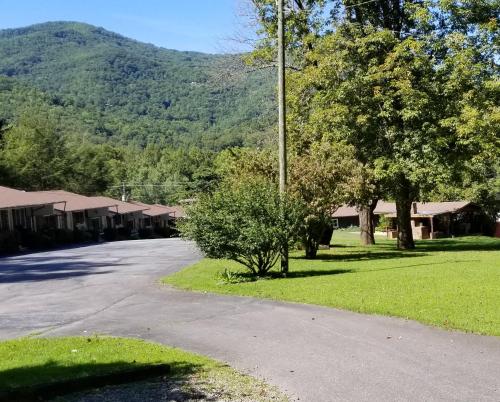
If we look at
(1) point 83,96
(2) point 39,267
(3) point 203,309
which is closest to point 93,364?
(3) point 203,309

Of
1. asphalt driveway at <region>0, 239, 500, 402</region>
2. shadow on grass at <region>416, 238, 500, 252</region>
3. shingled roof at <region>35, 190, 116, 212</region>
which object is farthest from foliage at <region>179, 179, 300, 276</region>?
shingled roof at <region>35, 190, 116, 212</region>

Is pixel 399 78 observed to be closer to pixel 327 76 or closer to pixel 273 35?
pixel 327 76

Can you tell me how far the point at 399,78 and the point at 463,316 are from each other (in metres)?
17.8

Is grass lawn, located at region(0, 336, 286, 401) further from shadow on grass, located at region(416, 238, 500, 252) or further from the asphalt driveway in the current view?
shadow on grass, located at region(416, 238, 500, 252)

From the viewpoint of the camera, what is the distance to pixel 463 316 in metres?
10.4

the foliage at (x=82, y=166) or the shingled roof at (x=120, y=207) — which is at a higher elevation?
the foliage at (x=82, y=166)

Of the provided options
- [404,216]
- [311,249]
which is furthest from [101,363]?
[404,216]

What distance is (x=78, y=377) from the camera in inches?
281

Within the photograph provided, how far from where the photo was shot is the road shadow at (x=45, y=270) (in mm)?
20797

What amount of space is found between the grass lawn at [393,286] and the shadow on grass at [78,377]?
465 centimetres

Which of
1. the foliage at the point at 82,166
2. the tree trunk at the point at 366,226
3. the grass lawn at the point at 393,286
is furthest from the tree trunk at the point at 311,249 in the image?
the foliage at the point at 82,166

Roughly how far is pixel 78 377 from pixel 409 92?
21.4 m

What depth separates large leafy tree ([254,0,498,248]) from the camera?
26.2 metres

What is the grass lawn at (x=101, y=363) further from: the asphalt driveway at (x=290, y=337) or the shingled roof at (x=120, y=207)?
the shingled roof at (x=120, y=207)
